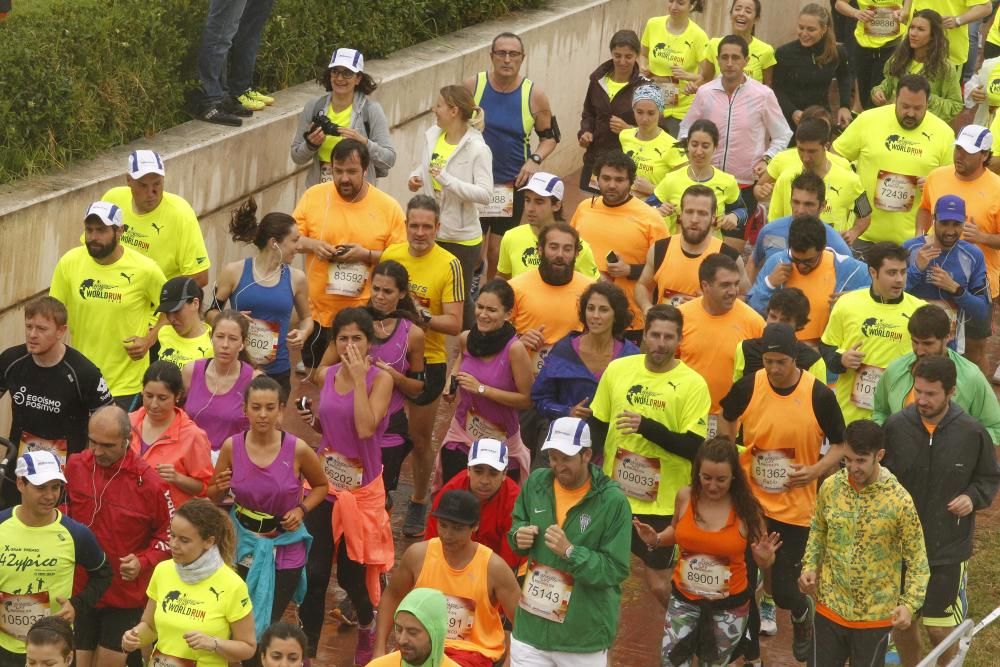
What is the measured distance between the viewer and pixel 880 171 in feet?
45.7

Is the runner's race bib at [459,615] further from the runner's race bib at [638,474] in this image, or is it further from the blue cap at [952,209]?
the blue cap at [952,209]

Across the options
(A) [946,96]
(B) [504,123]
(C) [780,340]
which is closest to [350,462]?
(C) [780,340]

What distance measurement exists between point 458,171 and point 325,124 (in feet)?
3.01

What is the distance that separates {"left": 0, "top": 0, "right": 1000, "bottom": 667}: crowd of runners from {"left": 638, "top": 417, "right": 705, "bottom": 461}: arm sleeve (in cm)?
1

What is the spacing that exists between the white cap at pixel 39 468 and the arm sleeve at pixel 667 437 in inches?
116

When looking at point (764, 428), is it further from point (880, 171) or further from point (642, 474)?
point (880, 171)

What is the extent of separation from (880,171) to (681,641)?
5308 mm

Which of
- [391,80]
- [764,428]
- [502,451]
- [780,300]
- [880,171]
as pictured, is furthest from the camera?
[391,80]

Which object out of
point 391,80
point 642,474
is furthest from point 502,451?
point 391,80

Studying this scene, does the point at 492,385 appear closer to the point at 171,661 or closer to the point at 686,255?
the point at 686,255

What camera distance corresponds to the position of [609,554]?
8969 mm

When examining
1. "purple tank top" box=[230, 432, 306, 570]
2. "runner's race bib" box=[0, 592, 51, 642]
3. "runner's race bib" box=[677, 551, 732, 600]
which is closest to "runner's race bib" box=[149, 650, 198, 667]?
"runner's race bib" box=[0, 592, 51, 642]

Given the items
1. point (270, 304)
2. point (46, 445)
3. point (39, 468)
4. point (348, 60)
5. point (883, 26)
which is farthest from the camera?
point (883, 26)

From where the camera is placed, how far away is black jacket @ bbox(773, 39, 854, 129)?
16.3 meters
